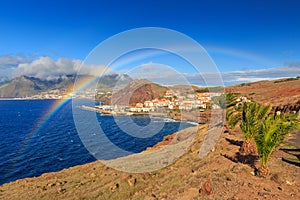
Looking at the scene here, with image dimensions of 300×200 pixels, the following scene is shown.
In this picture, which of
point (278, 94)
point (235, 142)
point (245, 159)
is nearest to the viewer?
point (245, 159)

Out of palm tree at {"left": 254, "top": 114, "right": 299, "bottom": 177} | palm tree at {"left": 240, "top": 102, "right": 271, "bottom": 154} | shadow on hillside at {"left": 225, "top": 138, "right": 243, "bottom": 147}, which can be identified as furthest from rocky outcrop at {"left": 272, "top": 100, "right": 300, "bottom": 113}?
palm tree at {"left": 254, "top": 114, "right": 299, "bottom": 177}

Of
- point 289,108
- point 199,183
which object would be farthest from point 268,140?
point 289,108

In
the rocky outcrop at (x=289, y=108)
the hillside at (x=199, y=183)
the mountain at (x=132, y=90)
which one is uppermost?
the mountain at (x=132, y=90)

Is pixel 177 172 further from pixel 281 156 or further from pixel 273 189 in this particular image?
pixel 281 156

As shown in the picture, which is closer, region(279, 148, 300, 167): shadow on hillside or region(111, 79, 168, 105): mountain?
region(279, 148, 300, 167): shadow on hillside

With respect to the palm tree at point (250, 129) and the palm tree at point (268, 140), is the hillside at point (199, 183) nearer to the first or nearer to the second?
the palm tree at point (268, 140)

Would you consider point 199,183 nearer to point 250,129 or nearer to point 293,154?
point 250,129

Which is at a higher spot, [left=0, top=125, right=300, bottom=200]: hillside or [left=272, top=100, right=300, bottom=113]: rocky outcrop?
[left=272, top=100, right=300, bottom=113]: rocky outcrop

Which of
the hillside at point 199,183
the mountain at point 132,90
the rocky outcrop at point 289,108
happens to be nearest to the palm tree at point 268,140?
the hillside at point 199,183

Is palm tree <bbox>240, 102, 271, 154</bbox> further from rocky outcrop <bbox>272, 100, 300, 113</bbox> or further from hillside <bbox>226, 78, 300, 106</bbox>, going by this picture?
hillside <bbox>226, 78, 300, 106</bbox>

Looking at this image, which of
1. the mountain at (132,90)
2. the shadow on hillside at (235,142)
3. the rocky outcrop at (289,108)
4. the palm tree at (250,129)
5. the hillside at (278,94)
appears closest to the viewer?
the palm tree at (250,129)

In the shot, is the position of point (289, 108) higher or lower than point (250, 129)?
lower

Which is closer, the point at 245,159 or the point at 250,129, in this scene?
the point at 245,159

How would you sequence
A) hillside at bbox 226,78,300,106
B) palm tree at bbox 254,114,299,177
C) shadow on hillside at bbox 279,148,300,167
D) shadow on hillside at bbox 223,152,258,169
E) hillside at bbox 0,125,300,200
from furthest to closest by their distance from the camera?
hillside at bbox 226,78,300,106
shadow on hillside at bbox 223,152,258,169
shadow on hillside at bbox 279,148,300,167
palm tree at bbox 254,114,299,177
hillside at bbox 0,125,300,200
